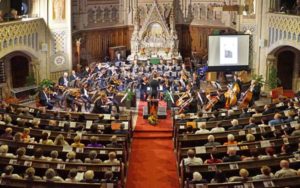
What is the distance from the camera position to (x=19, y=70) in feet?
94.4

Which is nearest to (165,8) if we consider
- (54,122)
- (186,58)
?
(186,58)

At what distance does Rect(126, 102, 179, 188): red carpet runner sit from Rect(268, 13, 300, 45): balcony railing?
26.7ft

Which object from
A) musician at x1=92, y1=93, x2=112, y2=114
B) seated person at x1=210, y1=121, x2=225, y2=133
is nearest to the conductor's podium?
musician at x1=92, y1=93, x2=112, y2=114

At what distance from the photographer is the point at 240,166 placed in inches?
515

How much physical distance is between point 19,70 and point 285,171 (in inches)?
784

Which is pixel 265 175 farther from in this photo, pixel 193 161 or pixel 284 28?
pixel 284 28

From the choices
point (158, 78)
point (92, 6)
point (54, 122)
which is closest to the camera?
point (54, 122)

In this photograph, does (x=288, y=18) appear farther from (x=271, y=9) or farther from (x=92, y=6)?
(x=92, y=6)

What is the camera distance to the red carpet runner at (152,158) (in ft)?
50.1

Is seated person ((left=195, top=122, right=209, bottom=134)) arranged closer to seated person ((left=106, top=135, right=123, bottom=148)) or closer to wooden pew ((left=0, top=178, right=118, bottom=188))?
seated person ((left=106, top=135, right=123, bottom=148))

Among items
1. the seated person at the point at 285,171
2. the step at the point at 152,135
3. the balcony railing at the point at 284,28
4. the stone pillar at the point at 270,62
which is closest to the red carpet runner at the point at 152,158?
the step at the point at 152,135

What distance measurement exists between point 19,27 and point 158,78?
293 inches

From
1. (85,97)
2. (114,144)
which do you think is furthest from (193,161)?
(85,97)

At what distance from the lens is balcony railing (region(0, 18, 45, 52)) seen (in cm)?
2481
